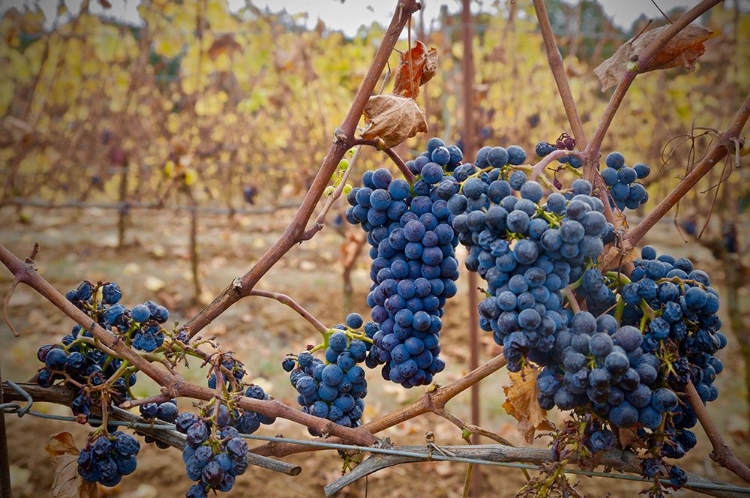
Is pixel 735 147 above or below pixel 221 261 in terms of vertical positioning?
below

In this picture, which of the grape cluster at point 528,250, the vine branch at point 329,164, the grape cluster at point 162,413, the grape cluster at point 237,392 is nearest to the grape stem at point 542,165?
the grape cluster at point 528,250

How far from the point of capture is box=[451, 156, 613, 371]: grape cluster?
92 cm

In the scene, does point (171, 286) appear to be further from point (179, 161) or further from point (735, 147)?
point (735, 147)

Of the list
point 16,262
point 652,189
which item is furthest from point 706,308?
point 652,189

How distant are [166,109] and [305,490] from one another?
6.49 metres

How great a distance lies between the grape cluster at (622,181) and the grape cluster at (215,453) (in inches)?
33.4

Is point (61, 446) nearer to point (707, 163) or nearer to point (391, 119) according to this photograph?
point (391, 119)

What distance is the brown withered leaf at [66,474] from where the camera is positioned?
3.76 ft

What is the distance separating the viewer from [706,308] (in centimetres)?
99

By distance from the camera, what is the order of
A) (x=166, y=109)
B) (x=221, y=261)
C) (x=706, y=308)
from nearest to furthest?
(x=706, y=308) < (x=221, y=261) < (x=166, y=109)

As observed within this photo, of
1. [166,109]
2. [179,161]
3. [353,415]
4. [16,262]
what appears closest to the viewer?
[16,262]

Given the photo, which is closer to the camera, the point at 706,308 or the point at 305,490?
the point at 706,308

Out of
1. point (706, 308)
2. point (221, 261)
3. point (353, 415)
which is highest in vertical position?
point (221, 261)

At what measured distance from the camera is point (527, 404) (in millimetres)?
1131
